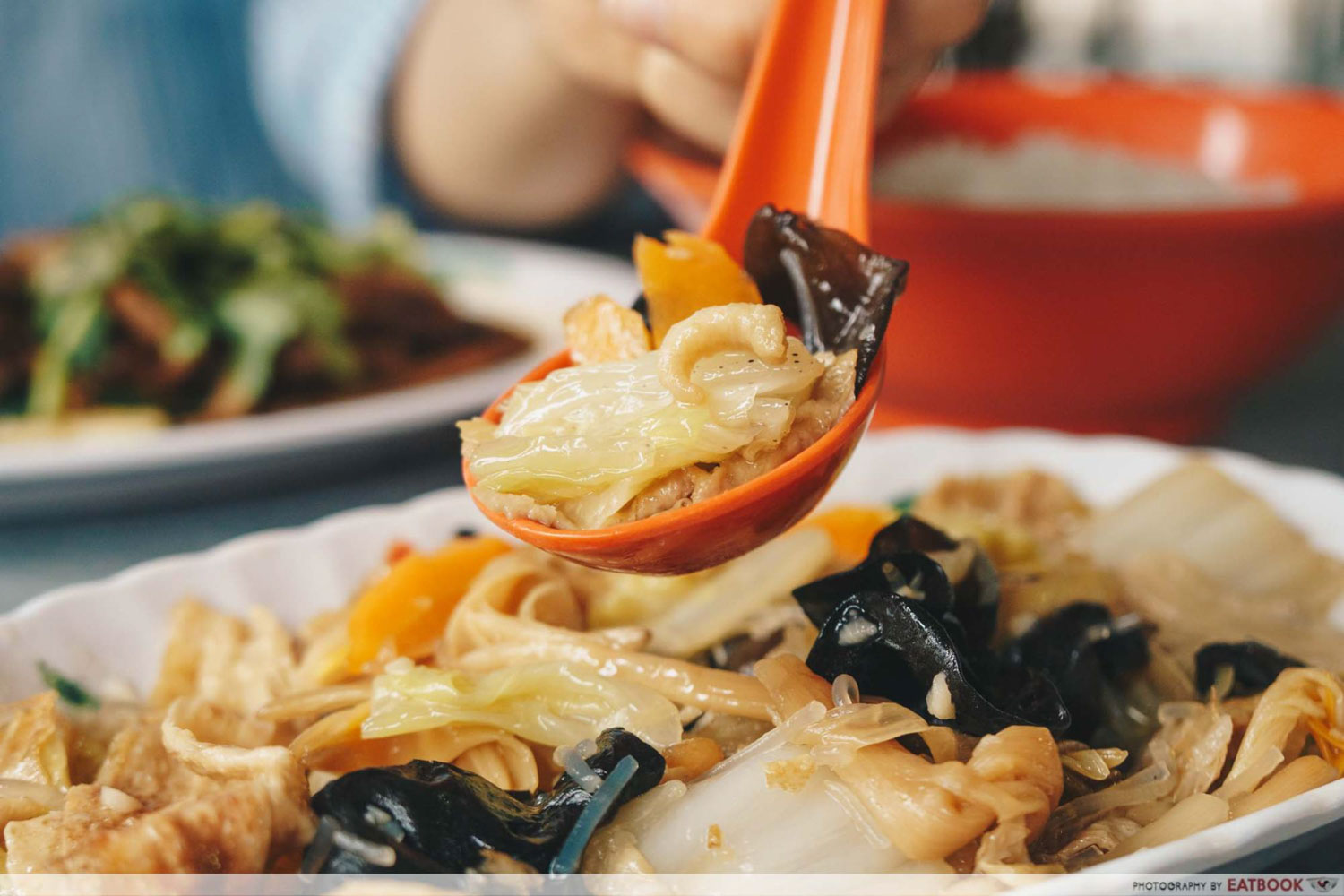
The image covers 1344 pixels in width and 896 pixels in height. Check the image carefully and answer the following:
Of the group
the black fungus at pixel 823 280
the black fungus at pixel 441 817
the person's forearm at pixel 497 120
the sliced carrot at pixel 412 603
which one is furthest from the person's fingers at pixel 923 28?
the person's forearm at pixel 497 120

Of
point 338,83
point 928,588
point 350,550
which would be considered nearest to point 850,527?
point 928,588

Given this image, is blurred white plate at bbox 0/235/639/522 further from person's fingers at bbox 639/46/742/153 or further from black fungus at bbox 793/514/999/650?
black fungus at bbox 793/514/999/650

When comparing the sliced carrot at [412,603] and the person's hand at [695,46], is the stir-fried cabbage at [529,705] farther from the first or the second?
the person's hand at [695,46]

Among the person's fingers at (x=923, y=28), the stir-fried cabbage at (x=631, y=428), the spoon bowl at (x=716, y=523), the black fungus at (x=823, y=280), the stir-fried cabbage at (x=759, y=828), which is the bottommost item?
the stir-fried cabbage at (x=759, y=828)

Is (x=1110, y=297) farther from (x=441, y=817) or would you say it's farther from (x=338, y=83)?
(x=338, y=83)

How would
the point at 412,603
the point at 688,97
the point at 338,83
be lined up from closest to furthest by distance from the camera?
the point at 412,603 → the point at 688,97 → the point at 338,83

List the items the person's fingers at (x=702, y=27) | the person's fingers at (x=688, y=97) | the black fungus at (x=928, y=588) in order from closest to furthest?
the black fungus at (x=928, y=588)
the person's fingers at (x=702, y=27)
the person's fingers at (x=688, y=97)
